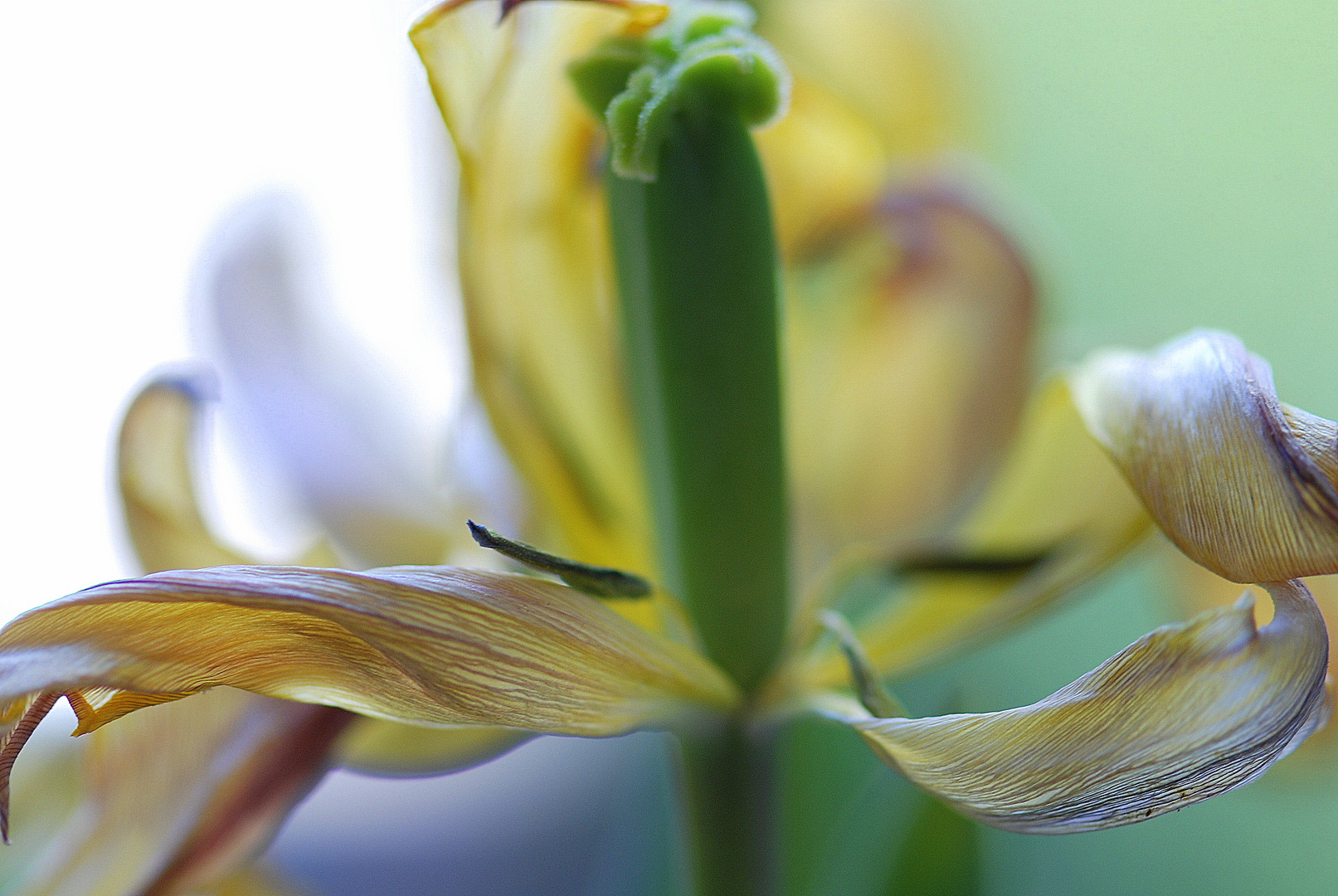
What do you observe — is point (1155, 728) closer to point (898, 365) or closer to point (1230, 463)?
point (1230, 463)

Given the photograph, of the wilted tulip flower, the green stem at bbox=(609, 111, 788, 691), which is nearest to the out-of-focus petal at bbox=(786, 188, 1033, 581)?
the wilted tulip flower

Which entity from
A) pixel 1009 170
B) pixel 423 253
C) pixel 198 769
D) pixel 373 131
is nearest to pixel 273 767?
pixel 198 769

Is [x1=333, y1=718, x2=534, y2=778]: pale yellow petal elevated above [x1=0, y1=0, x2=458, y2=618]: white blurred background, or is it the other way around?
[x1=0, y1=0, x2=458, y2=618]: white blurred background

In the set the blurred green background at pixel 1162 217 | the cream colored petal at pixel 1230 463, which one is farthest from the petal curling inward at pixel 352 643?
the blurred green background at pixel 1162 217

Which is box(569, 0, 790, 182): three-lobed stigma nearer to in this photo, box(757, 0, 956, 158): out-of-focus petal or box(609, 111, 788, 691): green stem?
box(609, 111, 788, 691): green stem

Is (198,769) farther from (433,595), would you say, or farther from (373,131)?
(373,131)
